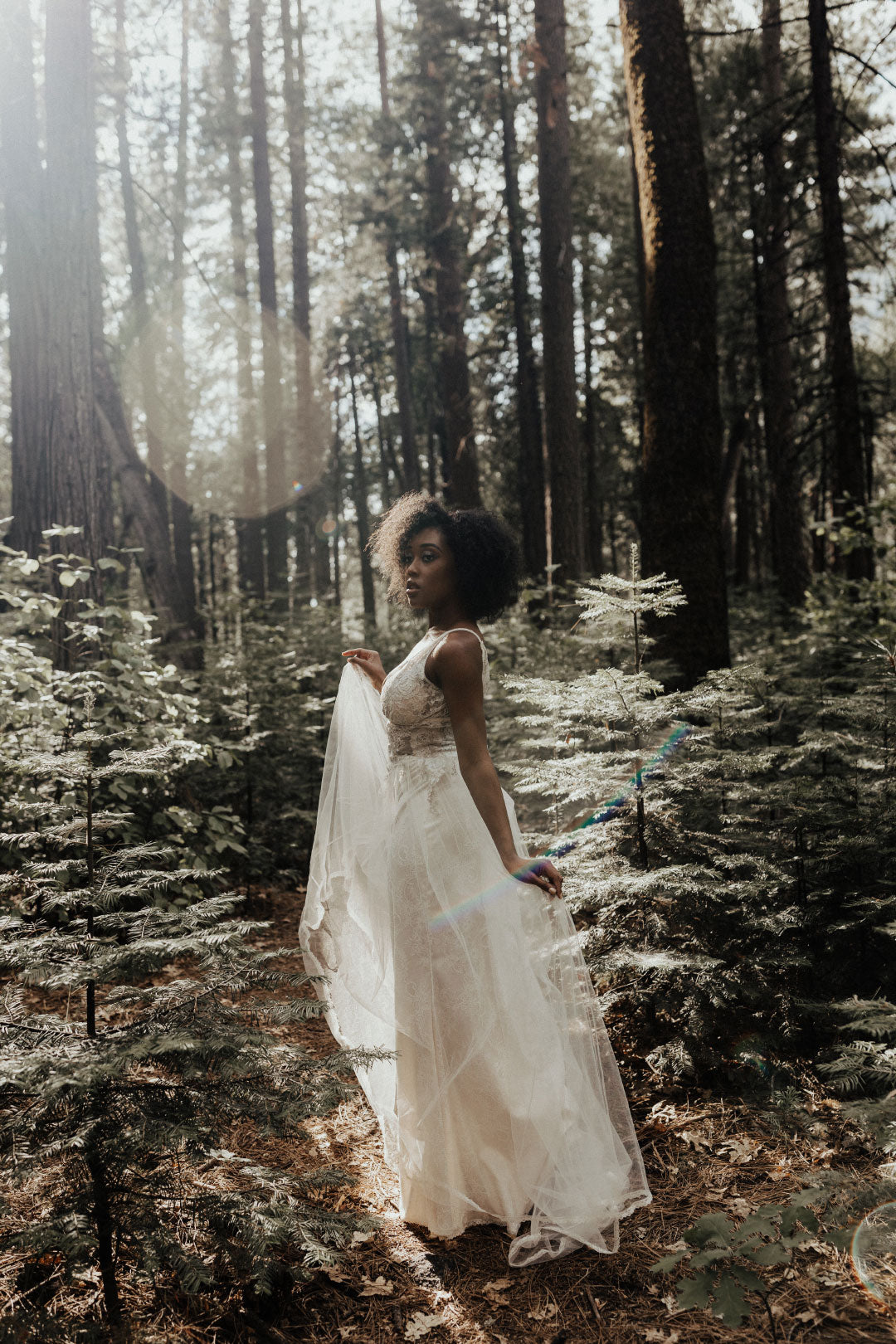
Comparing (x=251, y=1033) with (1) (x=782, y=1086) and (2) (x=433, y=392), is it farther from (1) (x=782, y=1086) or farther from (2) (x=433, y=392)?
(2) (x=433, y=392)

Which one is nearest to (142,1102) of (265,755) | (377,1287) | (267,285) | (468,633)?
(377,1287)

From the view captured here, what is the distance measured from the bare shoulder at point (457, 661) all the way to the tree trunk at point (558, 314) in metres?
8.56

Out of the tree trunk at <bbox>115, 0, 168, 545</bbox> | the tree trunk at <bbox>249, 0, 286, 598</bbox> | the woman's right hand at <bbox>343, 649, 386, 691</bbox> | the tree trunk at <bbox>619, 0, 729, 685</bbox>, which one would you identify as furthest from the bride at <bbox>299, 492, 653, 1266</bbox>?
the tree trunk at <bbox>115, 0, 168, 545</bbox>

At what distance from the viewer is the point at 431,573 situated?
129 inches

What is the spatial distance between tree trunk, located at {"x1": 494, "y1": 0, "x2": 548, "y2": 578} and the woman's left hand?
1113 centimetres

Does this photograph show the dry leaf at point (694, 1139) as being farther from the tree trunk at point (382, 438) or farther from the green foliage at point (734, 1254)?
the tree trunk at point (382, 438)

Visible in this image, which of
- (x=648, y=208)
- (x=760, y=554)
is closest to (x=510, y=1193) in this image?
(x=648, y=208)

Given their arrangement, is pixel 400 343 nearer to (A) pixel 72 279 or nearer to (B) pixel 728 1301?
(A) pixel 72 279

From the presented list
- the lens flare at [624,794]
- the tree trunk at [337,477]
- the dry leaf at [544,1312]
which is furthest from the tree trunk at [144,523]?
the tree trunk at [337,477]

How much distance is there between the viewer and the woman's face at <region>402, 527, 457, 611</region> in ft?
10.8

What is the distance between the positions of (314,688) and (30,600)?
469 cm

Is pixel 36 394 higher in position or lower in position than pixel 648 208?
lower

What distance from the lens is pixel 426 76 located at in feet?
47.2

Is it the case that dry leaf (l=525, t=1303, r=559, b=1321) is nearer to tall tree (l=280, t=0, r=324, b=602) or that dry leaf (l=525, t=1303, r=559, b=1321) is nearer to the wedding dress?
the wedding dress
